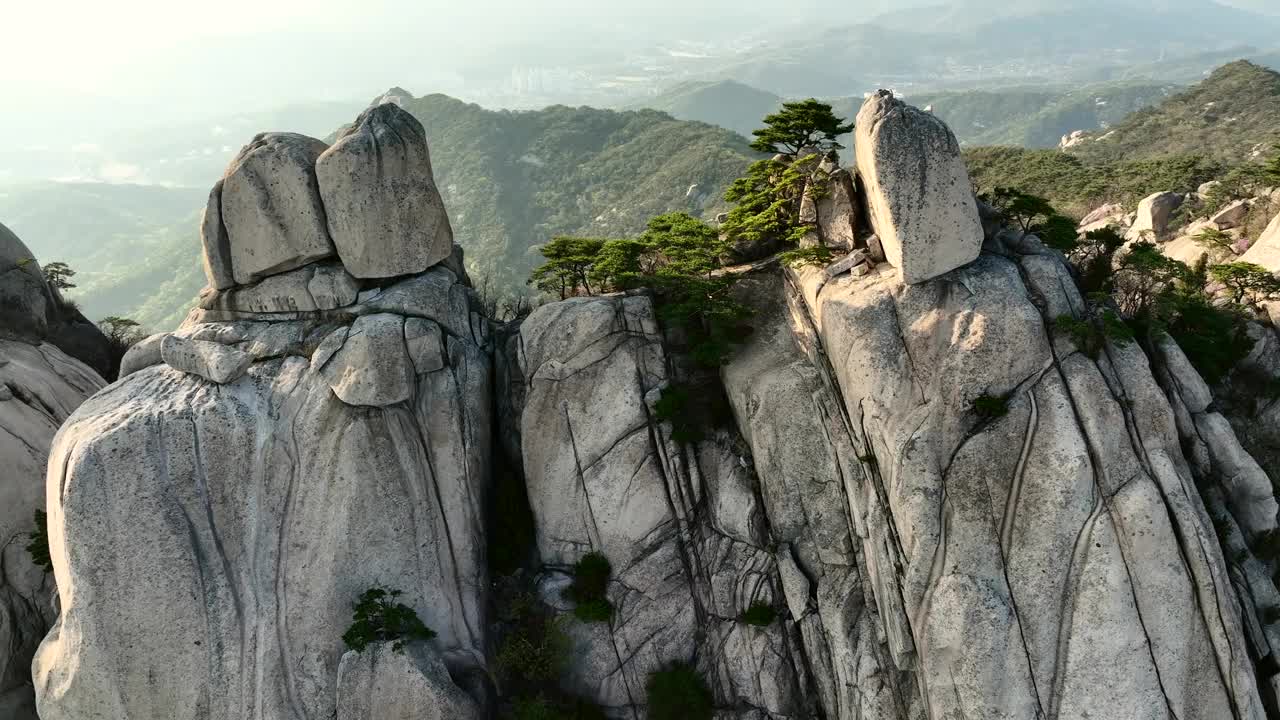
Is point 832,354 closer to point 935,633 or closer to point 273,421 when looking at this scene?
point 935,633

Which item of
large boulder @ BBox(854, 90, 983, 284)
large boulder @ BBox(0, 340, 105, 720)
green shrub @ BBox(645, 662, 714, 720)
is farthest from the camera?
large boulder @ BBox(0, 340, 105, 720)

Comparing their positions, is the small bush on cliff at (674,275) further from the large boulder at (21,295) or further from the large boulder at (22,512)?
the large boulder at (21,295)

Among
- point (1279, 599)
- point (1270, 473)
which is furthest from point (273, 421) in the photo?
point (1270, 473)

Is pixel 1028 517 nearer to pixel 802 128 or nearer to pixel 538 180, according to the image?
pixel 802 128

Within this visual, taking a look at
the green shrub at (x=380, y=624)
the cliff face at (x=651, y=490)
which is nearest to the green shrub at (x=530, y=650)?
the cliff face at (x=651, y=490)

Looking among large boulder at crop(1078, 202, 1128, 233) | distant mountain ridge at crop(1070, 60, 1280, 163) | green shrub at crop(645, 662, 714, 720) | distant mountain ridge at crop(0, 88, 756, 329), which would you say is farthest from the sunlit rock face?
Answer: distant mountain ridge at crop(1070, 60, 1280, 163)

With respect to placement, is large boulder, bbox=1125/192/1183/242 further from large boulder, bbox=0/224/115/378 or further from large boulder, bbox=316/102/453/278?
large boulder, bbox=0/224/115/378

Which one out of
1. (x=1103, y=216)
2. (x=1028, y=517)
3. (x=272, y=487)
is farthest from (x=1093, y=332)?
(x=1103, y=216)
